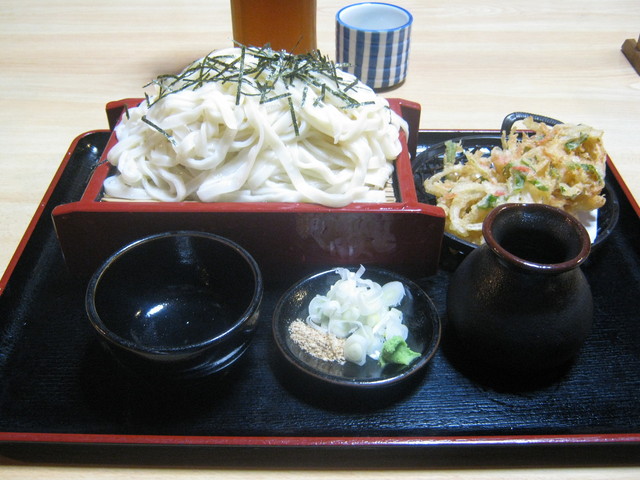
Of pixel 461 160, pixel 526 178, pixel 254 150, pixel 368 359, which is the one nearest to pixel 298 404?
pixel 368 359

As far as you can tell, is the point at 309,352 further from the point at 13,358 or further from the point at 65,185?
the point at 65,185

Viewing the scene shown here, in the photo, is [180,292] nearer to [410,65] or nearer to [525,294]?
Result: [525,294]

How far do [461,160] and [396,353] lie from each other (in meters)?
0.82

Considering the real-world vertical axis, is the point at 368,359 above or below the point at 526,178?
below

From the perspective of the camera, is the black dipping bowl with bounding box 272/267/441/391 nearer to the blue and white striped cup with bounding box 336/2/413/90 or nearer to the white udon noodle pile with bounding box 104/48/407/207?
the white udon noodle pile with bounding box 104/48/407/207

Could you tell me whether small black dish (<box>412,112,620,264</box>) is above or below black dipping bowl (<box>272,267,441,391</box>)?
above

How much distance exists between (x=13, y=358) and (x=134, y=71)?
1.65 metres

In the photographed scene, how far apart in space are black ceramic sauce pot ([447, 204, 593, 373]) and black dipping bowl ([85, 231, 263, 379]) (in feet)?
1.47

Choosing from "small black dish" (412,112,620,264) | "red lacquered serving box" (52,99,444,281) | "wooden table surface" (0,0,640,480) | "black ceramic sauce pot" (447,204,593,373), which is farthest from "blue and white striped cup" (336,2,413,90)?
"black ceramic sauce pot" (447,204,593,373)

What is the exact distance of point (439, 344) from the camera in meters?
1.32

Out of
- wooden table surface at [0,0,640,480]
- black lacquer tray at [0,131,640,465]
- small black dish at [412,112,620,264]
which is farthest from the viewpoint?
wooden table surface at [0,0,640,480]

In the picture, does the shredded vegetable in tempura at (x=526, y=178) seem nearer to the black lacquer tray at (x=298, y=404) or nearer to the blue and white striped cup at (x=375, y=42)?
the black lacquer tray at (x=298, y=404)

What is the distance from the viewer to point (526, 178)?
1.56 metres

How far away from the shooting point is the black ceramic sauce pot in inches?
44.1
